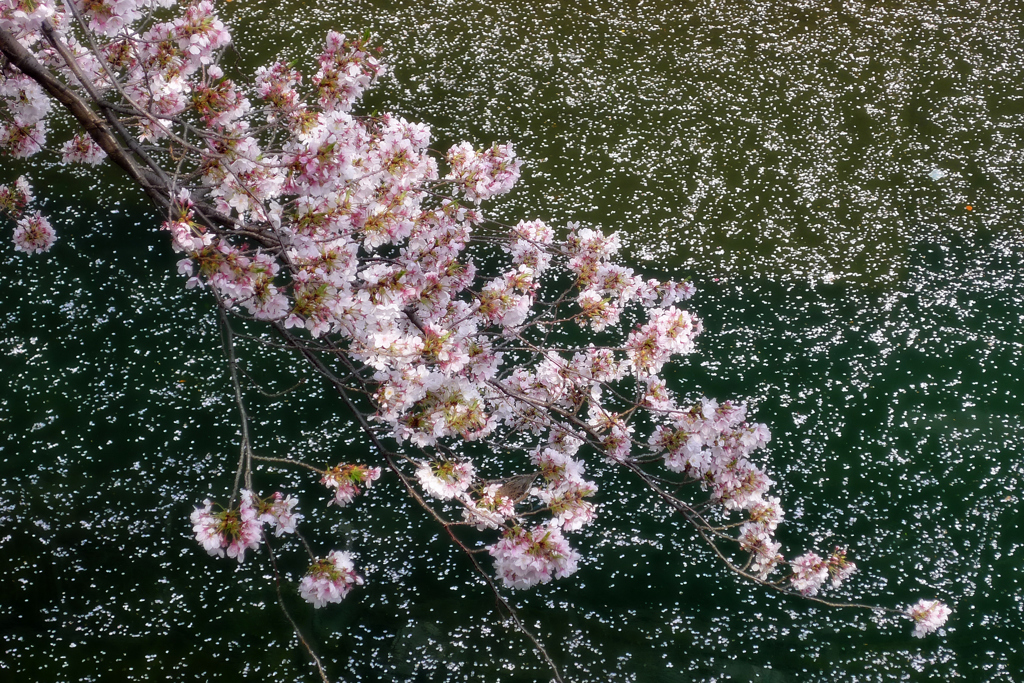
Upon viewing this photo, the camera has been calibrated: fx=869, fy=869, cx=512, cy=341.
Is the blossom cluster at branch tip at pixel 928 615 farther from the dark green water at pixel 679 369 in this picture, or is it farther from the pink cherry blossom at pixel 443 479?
the pink cherry blossom at pixel 443 479

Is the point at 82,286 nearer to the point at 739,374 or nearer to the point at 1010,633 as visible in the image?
the point at 739,374

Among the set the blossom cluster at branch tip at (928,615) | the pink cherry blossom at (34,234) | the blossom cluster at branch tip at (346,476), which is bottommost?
the blossom cluster at branch tip at (928,615)

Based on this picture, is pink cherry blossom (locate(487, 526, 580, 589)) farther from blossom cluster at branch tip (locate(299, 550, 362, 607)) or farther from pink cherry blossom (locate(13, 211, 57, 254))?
pink cherry blossom (locate(13, 211, 57, 254))

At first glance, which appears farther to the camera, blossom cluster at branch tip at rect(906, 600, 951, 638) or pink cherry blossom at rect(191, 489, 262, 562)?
blossom cluster at branch tip at rect(906, 600, 951, 638)

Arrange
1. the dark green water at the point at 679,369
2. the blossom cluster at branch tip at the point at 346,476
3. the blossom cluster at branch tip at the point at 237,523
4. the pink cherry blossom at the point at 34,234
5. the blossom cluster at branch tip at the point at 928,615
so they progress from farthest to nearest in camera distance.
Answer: the pink cherry blossom at the point at 34,234, the dark green water at the point at 679,369, the blossom cluster at branch tip at the point at 928,615, the blossom cluster at branch tip at the point at 346,476, the blossom cluster at branch tip at the point at 237,523

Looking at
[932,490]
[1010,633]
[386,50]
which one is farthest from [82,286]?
[1010,633]

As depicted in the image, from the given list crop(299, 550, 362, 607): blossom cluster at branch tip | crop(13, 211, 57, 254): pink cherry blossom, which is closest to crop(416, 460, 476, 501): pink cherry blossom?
crop(299, 550, 362, 607): blossom cluster at branch tip

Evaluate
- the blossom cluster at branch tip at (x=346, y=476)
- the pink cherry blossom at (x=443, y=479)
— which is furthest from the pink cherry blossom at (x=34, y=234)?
the pink cherry blossom at (x=443, y=479)

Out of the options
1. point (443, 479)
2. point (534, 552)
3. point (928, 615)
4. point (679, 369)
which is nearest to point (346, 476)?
point (443, 479)

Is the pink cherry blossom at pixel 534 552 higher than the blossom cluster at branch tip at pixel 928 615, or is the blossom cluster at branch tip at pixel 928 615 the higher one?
the pink cherry blossom at pixel 534 552
